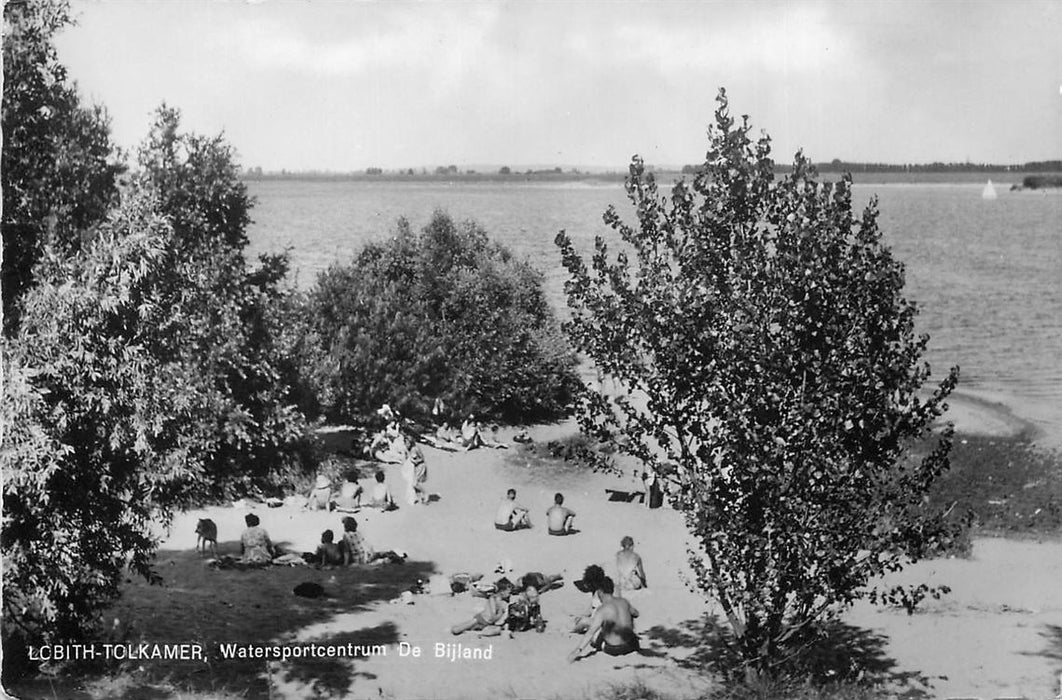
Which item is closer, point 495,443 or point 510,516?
point 510,516

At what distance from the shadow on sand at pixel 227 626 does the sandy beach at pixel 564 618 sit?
4 cm

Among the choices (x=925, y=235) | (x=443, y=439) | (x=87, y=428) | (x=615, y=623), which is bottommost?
(x=443, y=439)

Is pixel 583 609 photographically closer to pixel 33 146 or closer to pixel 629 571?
pixel 629 571

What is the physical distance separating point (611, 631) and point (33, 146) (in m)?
9.38

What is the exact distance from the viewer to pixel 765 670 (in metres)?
9.80

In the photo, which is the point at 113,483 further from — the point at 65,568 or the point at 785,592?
the point at 785,592

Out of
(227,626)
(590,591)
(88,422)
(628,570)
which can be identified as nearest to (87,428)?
(88,422)

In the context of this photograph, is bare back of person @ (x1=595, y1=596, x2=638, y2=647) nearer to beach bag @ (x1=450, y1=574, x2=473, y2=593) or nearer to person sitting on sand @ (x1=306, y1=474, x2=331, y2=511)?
beach bag @ (x1=450, y1=574, x2=473, y2=593)

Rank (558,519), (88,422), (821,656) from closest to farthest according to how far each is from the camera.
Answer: (88,422), (821,656), (558,519)

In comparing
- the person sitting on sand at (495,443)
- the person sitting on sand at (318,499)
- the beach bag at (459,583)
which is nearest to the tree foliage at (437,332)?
the person sitting on sand at (495,443)

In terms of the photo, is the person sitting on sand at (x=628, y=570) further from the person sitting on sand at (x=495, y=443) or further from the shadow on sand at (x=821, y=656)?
the person sitting on sand at (x=495, y=443)

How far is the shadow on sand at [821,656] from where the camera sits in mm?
10492

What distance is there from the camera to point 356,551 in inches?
563

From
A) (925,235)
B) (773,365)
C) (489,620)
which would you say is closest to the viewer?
(773,365)
